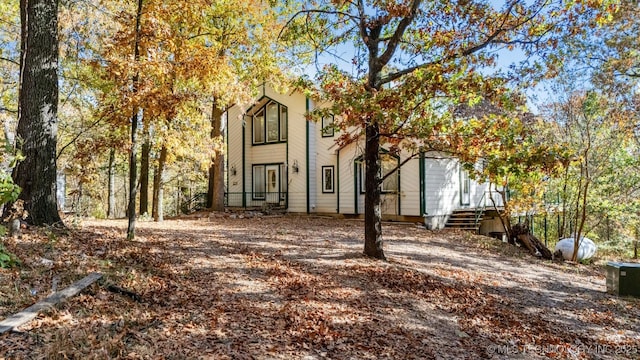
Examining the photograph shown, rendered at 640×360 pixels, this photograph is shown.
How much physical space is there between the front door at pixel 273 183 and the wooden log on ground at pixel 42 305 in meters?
14.8

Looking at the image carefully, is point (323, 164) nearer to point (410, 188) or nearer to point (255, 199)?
point (255, 199)

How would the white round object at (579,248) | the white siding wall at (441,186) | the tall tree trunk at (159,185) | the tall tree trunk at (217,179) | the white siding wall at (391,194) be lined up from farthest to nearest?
the tall tree trunk at (217,179) → the white siding wall at (391,194) → the white siding wall at (441,186) → the tall tree trunk at (159,185) → the white round object at (579,248)

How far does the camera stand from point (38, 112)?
662cm

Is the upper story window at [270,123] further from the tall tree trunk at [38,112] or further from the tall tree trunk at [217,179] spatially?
the tall tree trunk at [38,112]

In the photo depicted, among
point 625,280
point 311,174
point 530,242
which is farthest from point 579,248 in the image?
point 311,174

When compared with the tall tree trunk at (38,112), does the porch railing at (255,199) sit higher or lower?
lower

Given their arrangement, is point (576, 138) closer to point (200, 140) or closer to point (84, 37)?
point (200, 140)

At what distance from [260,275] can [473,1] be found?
6.24 metres

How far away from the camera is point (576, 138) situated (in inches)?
529

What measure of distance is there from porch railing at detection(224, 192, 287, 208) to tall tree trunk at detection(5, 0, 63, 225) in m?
12.2

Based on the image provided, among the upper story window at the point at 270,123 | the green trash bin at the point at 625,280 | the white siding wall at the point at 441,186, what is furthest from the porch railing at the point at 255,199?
the green trash bin at the point at 625,280

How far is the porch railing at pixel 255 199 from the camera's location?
63.2 feet

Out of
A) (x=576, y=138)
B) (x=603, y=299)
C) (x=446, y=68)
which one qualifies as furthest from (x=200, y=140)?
(x=576, y=138)

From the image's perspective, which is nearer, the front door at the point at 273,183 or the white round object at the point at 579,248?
the white round object at the point at 579,248
